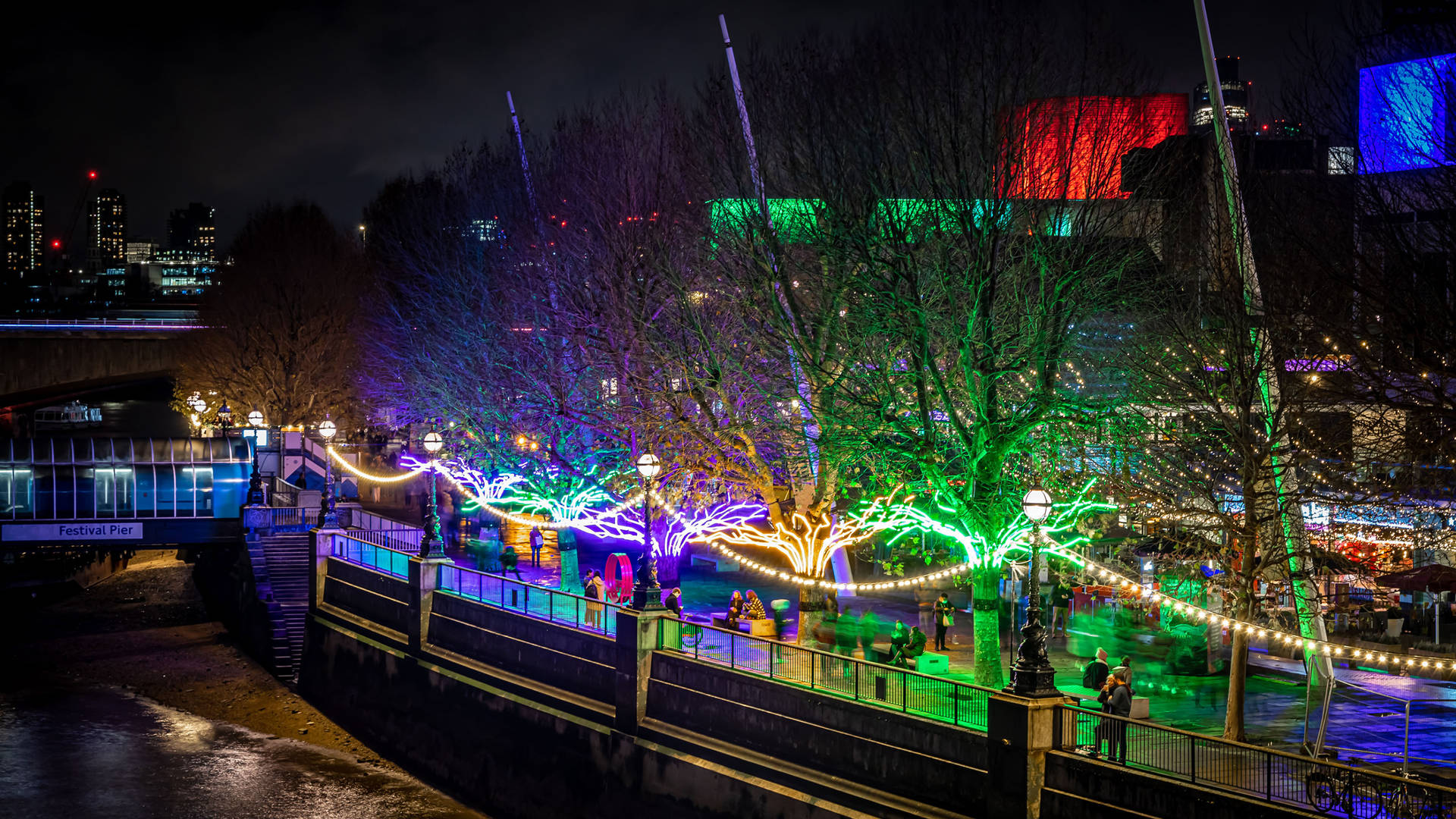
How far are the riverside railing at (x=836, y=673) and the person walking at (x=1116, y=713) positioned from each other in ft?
5.32

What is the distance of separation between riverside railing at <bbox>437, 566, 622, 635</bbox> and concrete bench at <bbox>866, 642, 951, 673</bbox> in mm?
5673

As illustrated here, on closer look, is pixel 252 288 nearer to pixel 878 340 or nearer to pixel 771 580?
pixel 771 580

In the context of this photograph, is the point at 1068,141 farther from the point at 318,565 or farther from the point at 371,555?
the point at 318,565

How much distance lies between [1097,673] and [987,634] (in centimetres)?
237

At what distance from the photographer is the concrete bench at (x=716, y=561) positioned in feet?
149

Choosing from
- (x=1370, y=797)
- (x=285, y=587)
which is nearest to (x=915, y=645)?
(x=1370, y=797)

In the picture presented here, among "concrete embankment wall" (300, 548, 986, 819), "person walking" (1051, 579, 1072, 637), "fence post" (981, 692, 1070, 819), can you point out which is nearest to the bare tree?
"concrete embankment wall" (300, 548, 986, 819)

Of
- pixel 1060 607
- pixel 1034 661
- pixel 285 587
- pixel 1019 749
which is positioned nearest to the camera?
pixel 1019 749

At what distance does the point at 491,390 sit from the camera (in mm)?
45906

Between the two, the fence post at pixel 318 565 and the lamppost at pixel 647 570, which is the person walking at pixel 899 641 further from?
the fence post at pixel 318 565

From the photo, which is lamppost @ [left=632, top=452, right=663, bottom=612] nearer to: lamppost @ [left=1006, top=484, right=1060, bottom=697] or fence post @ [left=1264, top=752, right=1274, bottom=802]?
lamppost @ [left=1006, top=484, right=1060, bottom=697]

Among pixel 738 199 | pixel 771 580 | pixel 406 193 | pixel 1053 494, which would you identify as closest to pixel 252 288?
pixel 406 193

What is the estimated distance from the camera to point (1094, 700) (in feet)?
82.6

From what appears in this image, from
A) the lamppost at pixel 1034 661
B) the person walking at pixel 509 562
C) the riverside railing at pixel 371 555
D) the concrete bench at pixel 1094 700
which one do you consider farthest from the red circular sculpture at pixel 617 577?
the lamppost at pixel 1034 661
